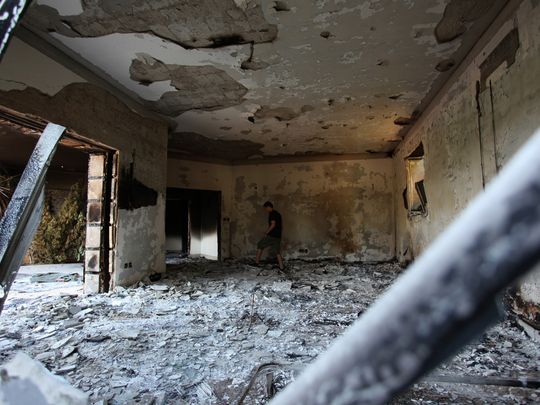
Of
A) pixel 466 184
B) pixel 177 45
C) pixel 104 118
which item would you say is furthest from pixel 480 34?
pixel 104 118

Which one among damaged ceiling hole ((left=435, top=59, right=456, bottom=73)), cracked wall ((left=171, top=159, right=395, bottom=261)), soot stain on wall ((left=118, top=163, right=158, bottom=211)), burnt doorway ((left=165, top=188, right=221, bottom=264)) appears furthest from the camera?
burnt doorway ((left=165, top=188, right=221, bottom=264))

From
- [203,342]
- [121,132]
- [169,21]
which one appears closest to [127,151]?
[121,132]

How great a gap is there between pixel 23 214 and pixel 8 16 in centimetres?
65

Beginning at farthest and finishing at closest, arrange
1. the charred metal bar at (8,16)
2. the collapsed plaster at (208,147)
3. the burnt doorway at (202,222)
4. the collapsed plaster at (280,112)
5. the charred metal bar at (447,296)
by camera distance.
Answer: the burnt doorway at (202,222) → the collapsed plaster at (208,147) → the collapsed plaster at (280,112) → the charred metal bar at (8,16) → the charred metal bar at (447,296)

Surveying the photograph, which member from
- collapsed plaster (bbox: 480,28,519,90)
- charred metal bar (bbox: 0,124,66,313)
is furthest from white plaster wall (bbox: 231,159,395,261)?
charred metal bar (bbox: 0,124,66,313)

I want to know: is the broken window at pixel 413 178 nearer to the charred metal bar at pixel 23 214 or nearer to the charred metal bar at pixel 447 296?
the charred metal bar at pixel 23 214

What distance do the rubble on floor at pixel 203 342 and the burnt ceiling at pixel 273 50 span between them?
102 inches

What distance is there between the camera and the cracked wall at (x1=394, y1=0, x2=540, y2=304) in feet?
6.98

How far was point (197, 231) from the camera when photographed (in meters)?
8.57

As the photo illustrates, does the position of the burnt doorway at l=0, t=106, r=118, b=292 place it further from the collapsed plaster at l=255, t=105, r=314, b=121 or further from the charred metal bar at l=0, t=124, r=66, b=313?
the collapsed plaster at l=255, t=105, r=314, b=121

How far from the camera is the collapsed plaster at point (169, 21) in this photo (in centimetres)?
236

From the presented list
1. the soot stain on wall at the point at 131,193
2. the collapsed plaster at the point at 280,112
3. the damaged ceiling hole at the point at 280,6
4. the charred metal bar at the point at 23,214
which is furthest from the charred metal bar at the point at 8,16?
the collapsed plaster at the point at 280,112

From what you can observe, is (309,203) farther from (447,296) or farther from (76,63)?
(447,296)

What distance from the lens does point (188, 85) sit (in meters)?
3.69
